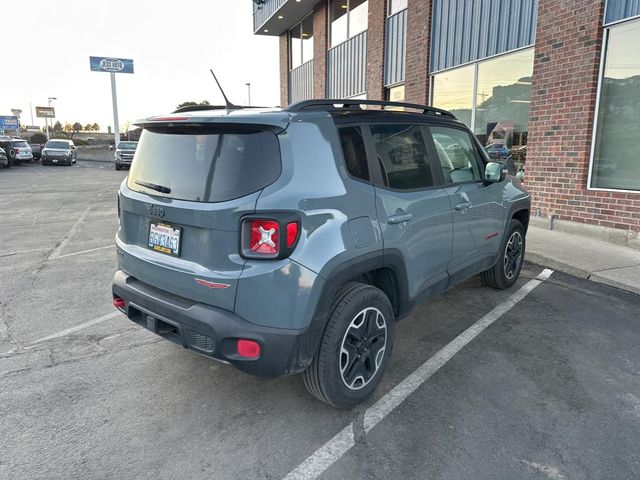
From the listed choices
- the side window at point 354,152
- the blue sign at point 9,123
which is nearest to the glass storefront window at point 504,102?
the side window at point 354,152

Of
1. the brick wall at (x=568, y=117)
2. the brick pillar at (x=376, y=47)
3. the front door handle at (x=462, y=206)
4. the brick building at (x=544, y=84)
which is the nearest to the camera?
the front door handle at (x=462, y=206)

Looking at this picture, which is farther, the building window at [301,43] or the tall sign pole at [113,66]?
the tall sign pole at [113,66]

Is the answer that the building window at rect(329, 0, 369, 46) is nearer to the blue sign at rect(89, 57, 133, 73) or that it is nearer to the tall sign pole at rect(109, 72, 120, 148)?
the tall sign pole at rect(109, 72, 120, 148)

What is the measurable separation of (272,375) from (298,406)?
0.55m

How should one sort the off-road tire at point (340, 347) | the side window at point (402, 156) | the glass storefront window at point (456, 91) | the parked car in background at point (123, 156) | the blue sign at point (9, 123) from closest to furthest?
the off-road tire at point (340, 347) < the side window at point (402, 156) < the glass storefront window at point (456, 91) < the parked car in background at point (123, 156) < the blue sign at point (9, 123)

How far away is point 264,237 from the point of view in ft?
7.94

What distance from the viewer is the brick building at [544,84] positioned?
22.5 ft

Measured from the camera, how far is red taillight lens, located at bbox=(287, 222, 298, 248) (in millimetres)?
2420

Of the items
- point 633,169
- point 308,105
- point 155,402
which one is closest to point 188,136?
point 308,105

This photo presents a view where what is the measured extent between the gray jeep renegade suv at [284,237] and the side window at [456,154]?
1.17ft

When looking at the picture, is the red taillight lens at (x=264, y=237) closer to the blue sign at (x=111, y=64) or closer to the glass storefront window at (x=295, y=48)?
the glass storefront window at (x=295, y=48)

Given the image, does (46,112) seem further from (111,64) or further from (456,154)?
(456,154)

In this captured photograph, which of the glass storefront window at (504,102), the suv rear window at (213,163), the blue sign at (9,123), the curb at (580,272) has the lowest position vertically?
the curb at (580,272)

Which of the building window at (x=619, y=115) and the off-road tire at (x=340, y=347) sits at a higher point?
the building window at (x=619, y=115)
